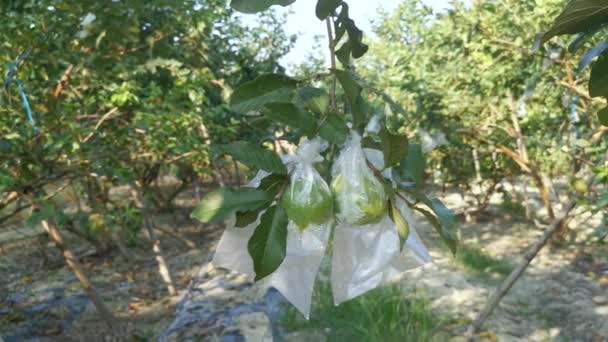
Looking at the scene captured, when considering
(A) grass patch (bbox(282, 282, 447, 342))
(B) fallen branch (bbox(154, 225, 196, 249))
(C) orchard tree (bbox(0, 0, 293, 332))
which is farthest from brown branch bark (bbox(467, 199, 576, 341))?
(B) fallen branch (bbox(154, 225, 196, 249))

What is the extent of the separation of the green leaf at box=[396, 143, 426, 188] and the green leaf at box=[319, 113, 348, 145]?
125 mm

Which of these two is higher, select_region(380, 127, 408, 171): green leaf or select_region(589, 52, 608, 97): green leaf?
select_region(589, 52, 608, 97): green leaf

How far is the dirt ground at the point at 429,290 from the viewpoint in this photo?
270 cm

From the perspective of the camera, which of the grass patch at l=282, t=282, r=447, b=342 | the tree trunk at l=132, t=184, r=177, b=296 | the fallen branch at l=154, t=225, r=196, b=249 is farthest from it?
the fallen branch at l=154, t=225, r=196, b=249

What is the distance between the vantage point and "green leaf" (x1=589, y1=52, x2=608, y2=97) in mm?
585

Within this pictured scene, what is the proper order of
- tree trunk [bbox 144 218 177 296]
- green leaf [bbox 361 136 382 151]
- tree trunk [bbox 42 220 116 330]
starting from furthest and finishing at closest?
tree trunk [bbox 144 218 177 296] → tree trunk [bbox 42 220 116 330] → green leaf [bbox 361 136 382 151]

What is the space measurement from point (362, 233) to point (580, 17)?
0.32 m

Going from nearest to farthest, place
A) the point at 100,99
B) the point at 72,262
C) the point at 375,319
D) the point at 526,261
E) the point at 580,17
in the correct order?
the point at 580,17, the point at 526,261, the point at 375,319, the point at 72,262, the point at 100,99

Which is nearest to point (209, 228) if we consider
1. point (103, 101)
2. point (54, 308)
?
point (54, 308)

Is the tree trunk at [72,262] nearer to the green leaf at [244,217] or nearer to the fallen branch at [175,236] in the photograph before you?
the fallen branch at [175,236]

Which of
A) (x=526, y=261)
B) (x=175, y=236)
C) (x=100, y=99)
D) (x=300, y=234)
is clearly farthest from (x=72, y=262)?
(x=300, y=234)

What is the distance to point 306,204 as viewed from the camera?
0.57 metres

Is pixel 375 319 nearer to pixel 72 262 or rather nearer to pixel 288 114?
pixel 72 262

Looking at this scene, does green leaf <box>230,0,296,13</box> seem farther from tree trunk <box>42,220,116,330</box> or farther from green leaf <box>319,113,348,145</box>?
tree trunk <box>42,220,116,330</box>
